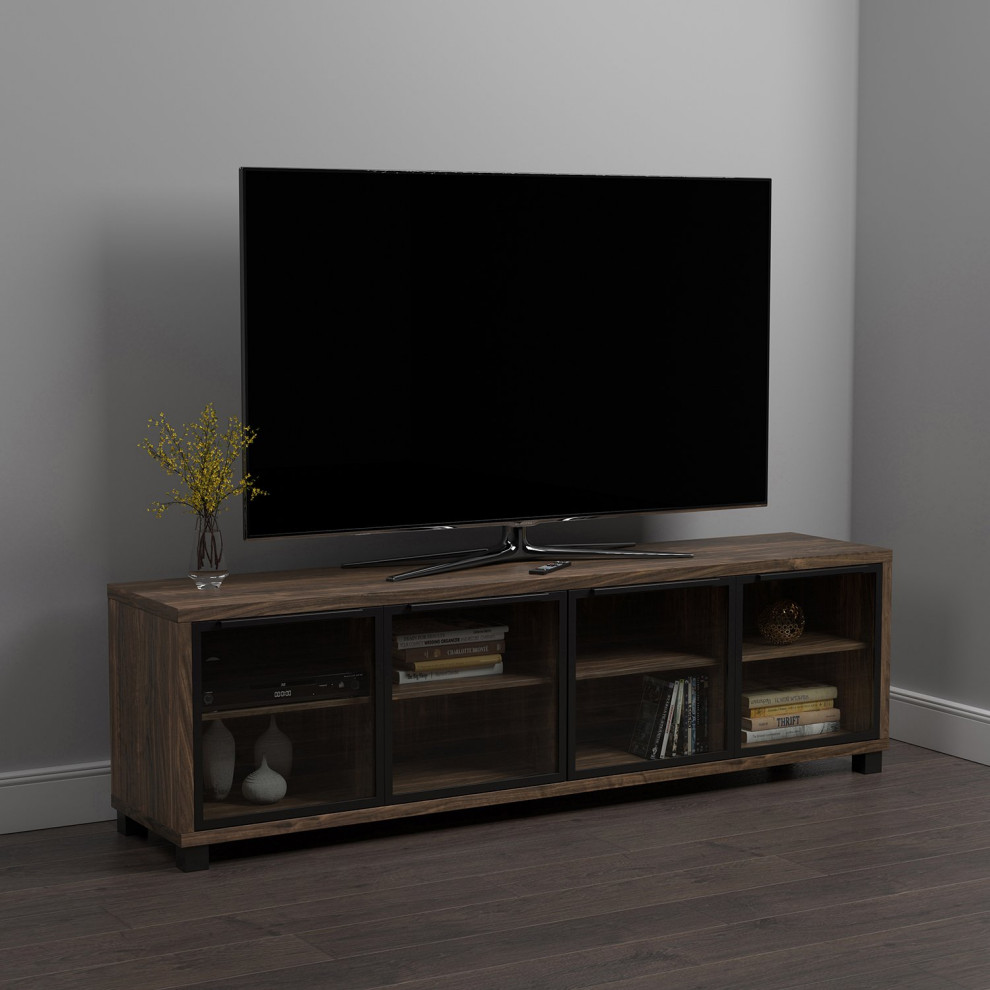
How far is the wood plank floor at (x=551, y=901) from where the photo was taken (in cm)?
258

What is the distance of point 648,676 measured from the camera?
12.0 ft

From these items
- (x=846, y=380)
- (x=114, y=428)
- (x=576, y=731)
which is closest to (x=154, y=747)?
(x=114, y=428)

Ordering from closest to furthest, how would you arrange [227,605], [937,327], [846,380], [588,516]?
[227,605]
[588,516]
[937,327]
[846,380]

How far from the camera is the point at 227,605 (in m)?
3.07

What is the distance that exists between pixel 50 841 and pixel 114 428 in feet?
3.28

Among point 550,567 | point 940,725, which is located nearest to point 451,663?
point 550,567

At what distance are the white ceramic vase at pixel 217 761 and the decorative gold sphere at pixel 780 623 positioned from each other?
4.86 ft

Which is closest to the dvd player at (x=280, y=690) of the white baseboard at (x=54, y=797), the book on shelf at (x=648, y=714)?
the white baseboard at (x=54, y=797)

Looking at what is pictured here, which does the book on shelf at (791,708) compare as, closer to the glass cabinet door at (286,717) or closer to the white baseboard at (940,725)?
the white baseboard at (940,725)

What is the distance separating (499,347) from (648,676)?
93 cm

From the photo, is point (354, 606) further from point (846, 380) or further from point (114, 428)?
point (846, 380)

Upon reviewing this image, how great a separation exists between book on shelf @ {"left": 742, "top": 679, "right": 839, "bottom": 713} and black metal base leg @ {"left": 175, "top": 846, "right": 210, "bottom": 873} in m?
1.47

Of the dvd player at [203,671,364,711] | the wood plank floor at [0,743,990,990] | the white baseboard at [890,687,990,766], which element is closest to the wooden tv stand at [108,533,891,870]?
the dvd player at [203,671,364,711]

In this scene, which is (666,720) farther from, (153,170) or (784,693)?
(153,170)
